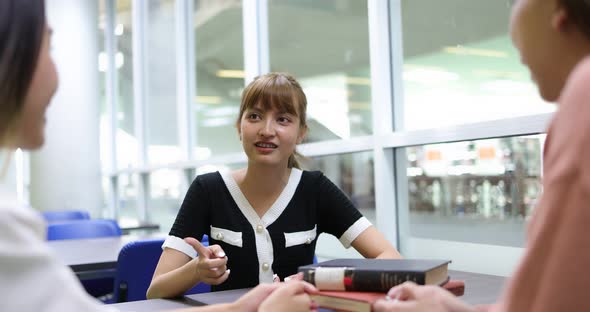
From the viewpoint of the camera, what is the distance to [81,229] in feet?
13.4

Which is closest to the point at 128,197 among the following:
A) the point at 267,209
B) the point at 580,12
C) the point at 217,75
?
the point at 217,75

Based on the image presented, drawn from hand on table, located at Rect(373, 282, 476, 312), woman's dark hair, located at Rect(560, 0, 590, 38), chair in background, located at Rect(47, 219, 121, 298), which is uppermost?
woman's dark hair, located at Rect(560, 0, 590, 38)

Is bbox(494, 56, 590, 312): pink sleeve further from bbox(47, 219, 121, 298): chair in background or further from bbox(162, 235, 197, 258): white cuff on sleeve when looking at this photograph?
bbox(47, 219, 121, 298): chair in background

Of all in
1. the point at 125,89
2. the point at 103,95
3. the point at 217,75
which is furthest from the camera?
the point at 103,95

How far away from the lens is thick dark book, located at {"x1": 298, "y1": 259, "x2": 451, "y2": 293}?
3.38 feet

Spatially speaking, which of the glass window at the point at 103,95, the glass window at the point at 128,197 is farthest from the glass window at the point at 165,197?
the glass window at the point at 103,95

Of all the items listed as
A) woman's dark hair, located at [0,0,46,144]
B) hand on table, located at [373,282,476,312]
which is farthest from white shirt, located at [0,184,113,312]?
hand on table, located at [373,282,476,312]

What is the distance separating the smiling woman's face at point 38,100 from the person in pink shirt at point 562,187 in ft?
2.18

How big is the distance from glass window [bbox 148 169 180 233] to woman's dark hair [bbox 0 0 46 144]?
15.1 feet

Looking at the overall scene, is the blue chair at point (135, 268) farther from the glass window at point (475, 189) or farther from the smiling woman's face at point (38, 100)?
the smiling woman's face at point (38, 100)

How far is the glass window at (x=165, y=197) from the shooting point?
18.1 feet

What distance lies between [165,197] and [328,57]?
2.94 m

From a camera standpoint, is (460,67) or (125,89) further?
(125,89)

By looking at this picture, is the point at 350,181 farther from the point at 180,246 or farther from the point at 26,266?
the point at 26,266
